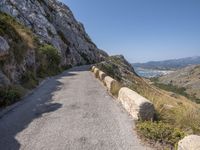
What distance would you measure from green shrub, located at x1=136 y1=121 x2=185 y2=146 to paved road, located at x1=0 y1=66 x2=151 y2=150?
1.26ft

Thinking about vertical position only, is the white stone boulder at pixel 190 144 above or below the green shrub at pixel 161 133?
above

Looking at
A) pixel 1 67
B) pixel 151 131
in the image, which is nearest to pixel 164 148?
→ pixel 151 131

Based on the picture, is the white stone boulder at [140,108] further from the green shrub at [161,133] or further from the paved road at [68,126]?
the green shrub at [161,133]

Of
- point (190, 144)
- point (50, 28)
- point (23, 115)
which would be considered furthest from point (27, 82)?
point (50, 28)

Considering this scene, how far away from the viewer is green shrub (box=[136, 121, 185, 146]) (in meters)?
7.57

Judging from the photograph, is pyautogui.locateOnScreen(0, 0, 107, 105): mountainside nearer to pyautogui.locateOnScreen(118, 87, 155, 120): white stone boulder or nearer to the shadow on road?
the shadow on road

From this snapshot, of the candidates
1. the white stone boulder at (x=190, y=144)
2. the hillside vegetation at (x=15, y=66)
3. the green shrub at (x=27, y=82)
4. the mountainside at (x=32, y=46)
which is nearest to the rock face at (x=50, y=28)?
the mountainside at (x=32, y=46)

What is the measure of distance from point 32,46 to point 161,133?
18631 mm

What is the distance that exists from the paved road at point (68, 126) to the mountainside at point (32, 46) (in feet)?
8.29

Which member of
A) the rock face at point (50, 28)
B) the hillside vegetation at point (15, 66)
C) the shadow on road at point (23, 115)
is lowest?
the shadow on road at point (23, 115)

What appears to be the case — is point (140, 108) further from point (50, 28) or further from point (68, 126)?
point (50, 28)

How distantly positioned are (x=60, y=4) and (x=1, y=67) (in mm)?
69709

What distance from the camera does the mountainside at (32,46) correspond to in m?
17.0

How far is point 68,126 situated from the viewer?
9164 mm
